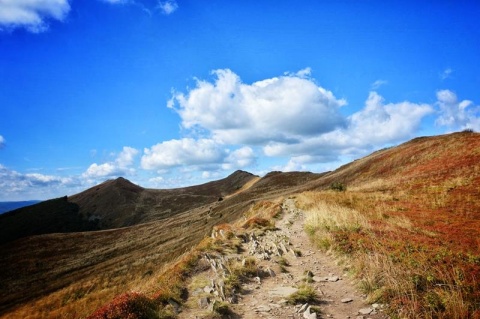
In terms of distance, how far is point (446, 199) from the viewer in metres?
26.5

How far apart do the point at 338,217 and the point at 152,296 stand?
45.1ft

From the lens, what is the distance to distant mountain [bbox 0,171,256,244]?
393 feet

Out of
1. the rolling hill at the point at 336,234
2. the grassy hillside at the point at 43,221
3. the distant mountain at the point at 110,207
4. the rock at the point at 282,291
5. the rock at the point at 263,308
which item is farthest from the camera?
the distant mountain at the point at 110,207

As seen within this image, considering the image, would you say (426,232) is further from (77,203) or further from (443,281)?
(77,203)

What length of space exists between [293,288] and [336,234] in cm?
612

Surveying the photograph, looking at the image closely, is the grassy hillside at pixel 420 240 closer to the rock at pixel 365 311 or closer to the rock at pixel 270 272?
the rock at pixel 365 311

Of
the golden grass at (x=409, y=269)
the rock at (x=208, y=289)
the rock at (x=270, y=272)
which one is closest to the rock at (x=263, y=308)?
the rock at (x=208, y=289)

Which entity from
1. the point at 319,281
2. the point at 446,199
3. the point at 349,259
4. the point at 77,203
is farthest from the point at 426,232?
the point at 77,203

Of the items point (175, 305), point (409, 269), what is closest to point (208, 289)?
→ point (175, 305)

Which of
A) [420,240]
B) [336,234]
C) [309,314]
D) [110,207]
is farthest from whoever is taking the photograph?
[110,207]

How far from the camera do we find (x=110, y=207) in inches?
5694

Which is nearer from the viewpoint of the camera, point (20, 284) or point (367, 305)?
point (367, 305)

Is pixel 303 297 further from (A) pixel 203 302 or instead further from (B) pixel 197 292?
(B) pixel 197 292

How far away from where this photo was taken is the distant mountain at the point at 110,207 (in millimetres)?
119938
